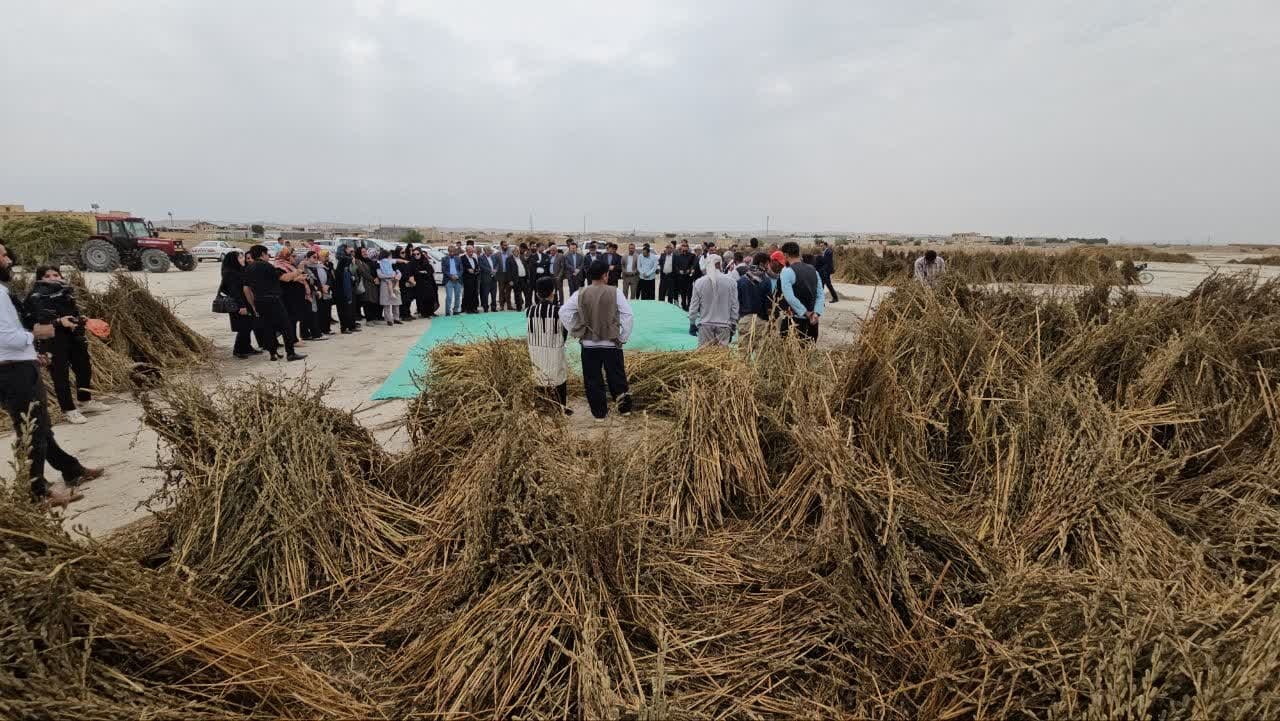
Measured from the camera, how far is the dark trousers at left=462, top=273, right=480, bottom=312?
39.1 feet

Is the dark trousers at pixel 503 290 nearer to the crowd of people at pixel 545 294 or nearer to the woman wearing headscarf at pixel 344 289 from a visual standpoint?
the crowd of people at pixel 545 294

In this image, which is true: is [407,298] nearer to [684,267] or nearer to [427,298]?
[427,298]

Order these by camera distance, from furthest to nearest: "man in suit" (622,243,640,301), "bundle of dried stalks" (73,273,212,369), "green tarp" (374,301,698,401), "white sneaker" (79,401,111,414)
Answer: "man in suit" (622,243,640,301) < "bundle of dried stalks" (73,273,212,369) < "green tarp" (374,301,698,401) < "white sneaker" (79,401,111,414)

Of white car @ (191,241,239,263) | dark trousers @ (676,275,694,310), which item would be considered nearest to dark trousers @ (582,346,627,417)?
dark trousers @ (676,275,694,310)

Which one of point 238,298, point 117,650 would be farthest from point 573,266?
point 117,650

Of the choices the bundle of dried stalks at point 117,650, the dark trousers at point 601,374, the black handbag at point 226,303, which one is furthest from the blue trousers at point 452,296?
the bundle of dried stalks at point 117,650

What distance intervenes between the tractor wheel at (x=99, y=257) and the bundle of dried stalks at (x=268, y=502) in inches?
888

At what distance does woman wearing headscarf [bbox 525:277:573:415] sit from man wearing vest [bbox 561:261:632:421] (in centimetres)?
10

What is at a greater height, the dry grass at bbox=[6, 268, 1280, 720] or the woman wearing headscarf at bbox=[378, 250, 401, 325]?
the woman wearing headscarf at bbox=[378, 250, 401, 325]

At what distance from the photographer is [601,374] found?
5117 millimetres

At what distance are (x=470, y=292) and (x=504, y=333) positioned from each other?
313 cm

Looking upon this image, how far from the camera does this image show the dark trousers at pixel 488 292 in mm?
12211

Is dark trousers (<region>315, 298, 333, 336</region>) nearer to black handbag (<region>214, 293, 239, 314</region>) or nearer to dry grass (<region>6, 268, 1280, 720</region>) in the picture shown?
black handbag (<region>214, 293, 239, 314</region>)

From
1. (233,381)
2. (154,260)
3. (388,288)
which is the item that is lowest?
(233,381)
